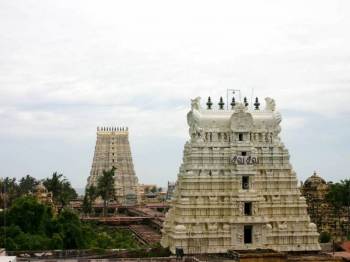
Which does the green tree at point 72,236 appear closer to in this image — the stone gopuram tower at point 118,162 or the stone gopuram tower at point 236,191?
the stone gopuram tower at point 236,191

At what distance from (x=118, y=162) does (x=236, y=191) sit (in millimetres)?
58229

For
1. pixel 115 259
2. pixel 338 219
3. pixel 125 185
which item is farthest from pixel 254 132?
pixel 125 185

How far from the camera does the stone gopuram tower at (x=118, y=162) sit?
102000mm

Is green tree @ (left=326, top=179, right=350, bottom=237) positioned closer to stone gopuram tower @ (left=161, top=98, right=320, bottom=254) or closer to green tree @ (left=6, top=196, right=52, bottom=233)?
stone gopuram tower @ (left=161, top=98, right=320, bottom=254)

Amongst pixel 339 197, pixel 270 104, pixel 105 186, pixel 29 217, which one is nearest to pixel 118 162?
pixel 105 186

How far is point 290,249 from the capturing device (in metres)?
46.2

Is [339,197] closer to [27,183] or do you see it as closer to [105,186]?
[105,186]

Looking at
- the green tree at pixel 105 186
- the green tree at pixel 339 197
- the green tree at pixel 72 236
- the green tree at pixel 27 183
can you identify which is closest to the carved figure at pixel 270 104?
the green tree at pixel 72 236

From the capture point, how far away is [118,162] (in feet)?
336

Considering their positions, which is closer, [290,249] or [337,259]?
[337,259]

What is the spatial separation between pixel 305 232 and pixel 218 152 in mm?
8034

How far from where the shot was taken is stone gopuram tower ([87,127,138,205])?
335 ft

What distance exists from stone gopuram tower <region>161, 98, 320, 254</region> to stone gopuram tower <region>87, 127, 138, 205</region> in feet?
179

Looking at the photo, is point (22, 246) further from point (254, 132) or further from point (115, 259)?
point (254, 132)
